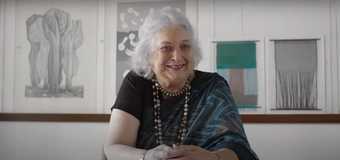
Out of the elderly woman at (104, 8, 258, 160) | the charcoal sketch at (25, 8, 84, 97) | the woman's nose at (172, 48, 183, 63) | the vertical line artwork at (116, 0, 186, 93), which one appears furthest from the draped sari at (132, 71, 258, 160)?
the charcoal sketch at (25, 8, 84, 97)

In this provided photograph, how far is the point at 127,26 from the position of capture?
181cm

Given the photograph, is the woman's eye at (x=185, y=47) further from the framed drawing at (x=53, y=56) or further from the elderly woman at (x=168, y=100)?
the framed drawing at (x=53, y=56)

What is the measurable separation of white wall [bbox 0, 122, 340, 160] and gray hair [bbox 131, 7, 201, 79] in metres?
0.57

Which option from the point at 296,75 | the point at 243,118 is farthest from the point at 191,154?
the point at 296,75

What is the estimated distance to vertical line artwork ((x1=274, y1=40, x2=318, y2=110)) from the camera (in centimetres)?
168

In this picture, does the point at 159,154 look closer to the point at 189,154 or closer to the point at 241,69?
the point at 189,154

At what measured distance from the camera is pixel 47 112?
6.15 ft

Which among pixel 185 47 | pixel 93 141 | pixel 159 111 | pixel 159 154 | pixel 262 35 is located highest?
pixel 262 35

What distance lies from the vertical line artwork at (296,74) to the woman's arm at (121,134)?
2.79 ft

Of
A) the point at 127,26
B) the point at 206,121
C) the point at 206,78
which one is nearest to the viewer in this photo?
the point at 206,121

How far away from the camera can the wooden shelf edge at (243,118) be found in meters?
1.66

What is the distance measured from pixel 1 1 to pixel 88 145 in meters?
0.92

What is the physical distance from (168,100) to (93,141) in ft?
2.58

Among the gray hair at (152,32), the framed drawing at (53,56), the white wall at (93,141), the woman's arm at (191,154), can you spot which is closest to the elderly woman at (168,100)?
the gray hair at (152,32)
